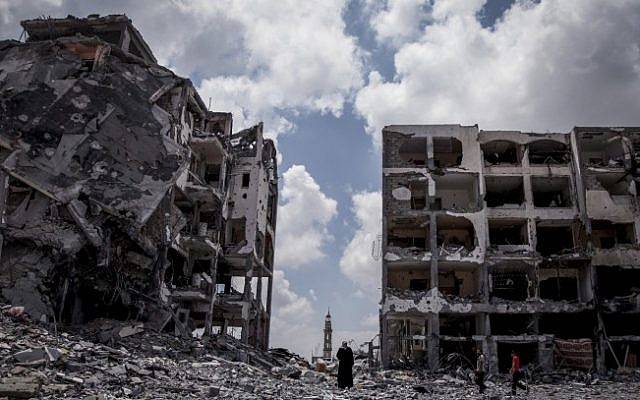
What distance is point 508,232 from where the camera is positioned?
41375 mm

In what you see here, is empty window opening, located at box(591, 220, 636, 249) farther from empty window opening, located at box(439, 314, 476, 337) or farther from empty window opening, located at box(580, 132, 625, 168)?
empty window opening, located at box(439, 314, 476, 337)

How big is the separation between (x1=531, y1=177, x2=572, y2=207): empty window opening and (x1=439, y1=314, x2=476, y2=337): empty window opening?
9.90 m

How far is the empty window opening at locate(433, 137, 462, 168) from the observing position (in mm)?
42219

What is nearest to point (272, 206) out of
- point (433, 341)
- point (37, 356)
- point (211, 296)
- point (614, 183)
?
point (211, 296)

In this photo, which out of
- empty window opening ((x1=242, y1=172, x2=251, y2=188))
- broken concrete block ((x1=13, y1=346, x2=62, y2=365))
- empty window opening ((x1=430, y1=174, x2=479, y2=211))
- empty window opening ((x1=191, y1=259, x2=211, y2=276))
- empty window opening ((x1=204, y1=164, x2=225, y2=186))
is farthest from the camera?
empty window opening ((x1=242, y1=172, x2=251, y2=188))

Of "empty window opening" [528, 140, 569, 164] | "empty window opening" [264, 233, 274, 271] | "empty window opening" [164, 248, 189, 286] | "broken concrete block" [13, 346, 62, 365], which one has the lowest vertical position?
"broken concrete block" [13, 346, 62, 365]

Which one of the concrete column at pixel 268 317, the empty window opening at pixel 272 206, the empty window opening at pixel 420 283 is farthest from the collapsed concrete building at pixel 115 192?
the empty window opening at pixel 420 283

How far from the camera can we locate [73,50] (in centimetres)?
3269

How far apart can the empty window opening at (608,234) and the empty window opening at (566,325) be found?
5.36 meters

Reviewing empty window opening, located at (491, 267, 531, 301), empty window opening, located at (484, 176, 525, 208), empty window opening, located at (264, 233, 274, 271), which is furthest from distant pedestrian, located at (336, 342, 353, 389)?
empty window opening, located at (264, 233, 274, 271)

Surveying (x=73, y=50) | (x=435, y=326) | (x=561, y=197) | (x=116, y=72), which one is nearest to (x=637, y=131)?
(x=561, y=197)

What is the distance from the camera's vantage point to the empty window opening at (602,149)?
133 feet

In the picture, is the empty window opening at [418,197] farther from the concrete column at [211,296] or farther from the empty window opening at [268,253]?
the concrete column at [211,296]

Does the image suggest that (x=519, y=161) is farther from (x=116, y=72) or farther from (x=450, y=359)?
(x=116, y=72)
